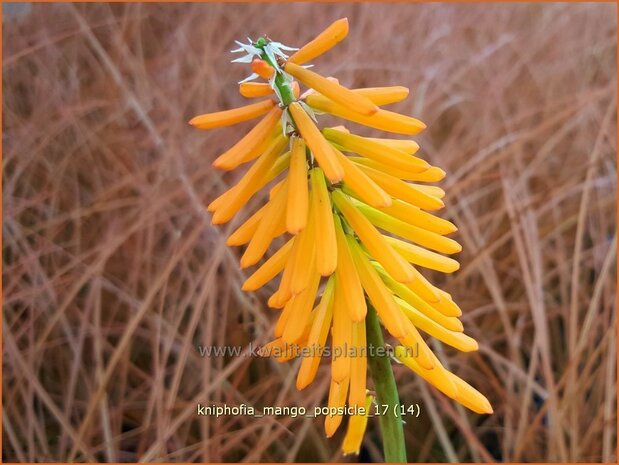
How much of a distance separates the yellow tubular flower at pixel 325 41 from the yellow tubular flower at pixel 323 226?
11 cm

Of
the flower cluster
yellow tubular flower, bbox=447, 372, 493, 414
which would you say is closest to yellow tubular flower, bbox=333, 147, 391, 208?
the flower cluster

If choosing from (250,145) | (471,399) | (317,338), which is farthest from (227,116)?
(471,399)

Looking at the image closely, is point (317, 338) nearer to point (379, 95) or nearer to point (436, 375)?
point (436, 375)

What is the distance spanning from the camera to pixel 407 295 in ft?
2.56

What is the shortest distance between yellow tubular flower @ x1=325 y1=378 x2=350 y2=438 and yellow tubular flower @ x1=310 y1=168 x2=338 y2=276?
124 millimetres

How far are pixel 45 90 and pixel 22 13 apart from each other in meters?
0.25

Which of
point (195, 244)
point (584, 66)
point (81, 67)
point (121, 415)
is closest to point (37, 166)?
point (81, 67)

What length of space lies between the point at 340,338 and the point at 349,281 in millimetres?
60

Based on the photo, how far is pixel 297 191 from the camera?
68 centimetres

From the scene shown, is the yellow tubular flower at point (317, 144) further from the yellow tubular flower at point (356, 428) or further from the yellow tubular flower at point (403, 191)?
the yellow tubular flower at point (356, 428)

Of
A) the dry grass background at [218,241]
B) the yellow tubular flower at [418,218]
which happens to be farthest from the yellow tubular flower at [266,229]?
the dry grass background at [218,241]

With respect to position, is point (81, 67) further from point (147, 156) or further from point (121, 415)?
point (121, 415)

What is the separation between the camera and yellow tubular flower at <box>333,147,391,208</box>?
26.1 inches

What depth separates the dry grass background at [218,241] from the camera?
153cm
